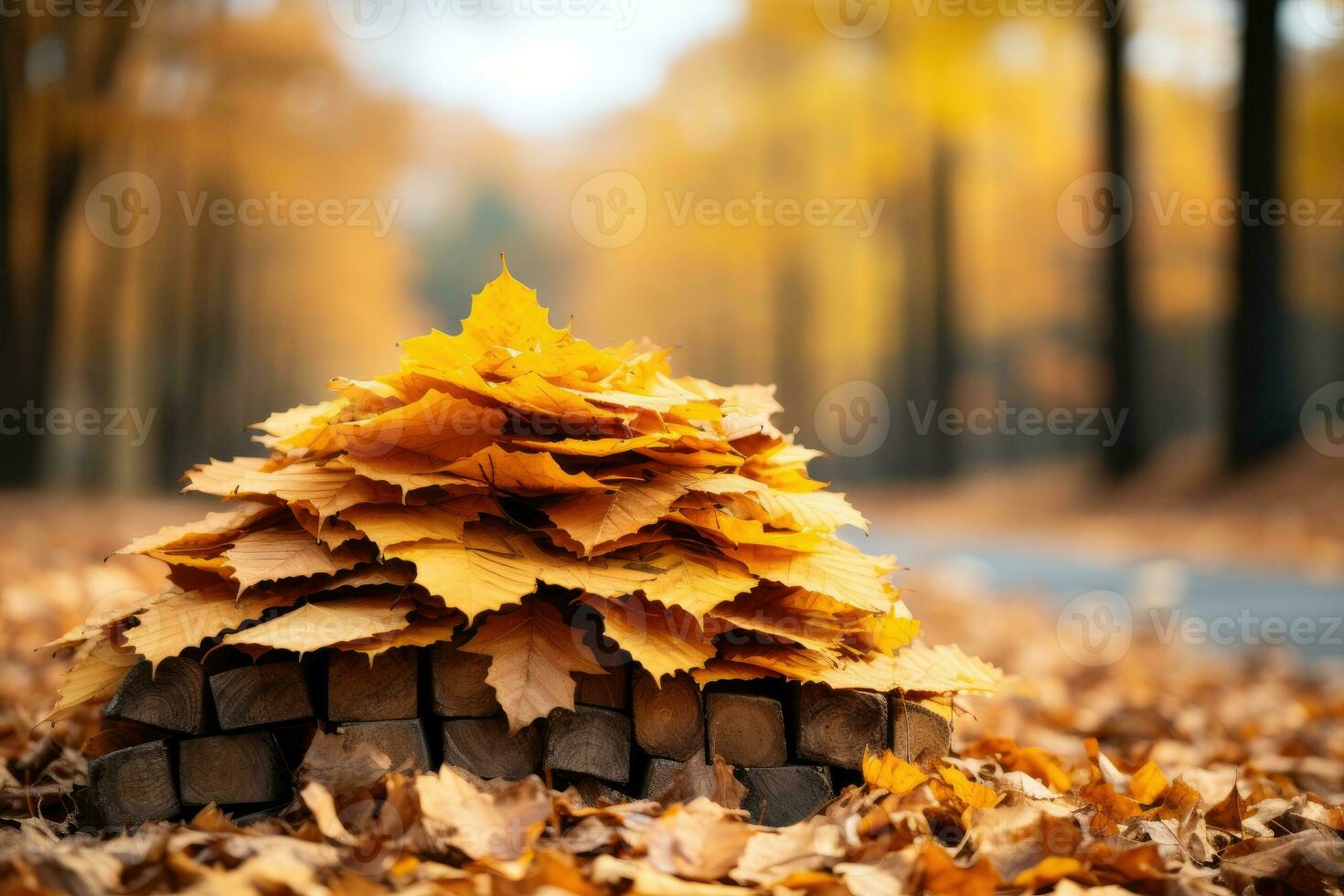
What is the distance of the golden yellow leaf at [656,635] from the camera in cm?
193

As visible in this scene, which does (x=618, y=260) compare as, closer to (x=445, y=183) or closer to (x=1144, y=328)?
(x=445, y=183)

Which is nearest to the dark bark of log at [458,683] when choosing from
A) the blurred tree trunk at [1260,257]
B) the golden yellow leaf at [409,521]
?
the golden yellow leaf at [409,521]

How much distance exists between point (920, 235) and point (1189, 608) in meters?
15.9

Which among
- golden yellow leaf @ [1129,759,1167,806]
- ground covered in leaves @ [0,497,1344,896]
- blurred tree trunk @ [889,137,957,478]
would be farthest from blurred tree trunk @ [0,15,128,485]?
blurred tree trunk @ [889,137,957,478]

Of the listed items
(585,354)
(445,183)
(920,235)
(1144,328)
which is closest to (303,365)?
(445,183)

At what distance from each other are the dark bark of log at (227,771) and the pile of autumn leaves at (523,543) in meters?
0.21

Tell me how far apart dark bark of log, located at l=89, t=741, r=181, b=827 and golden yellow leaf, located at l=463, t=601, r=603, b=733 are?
68 centimetres

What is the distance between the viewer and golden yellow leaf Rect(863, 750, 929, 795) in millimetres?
2072

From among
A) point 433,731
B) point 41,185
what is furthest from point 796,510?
point 41,185

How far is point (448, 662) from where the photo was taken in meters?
2.03

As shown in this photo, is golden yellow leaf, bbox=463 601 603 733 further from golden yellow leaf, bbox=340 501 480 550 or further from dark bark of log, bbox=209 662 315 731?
dark bark of log, bbox=209 662 315 731

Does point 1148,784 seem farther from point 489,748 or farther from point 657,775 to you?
point 489,748

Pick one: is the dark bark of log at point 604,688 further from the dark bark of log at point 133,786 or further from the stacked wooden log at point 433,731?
the dark bark of log at point 133,786

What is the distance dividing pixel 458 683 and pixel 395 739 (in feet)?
0.55
